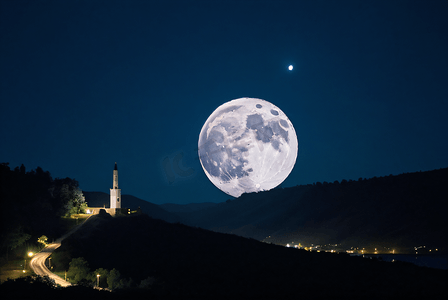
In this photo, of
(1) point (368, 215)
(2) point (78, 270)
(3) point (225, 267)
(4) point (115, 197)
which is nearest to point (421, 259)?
(1) point (368, 215)

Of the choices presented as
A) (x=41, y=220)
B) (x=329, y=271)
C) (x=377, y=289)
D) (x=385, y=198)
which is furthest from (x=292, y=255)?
(x=385, y=198)

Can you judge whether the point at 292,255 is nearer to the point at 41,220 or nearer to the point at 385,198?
the point at 41,220

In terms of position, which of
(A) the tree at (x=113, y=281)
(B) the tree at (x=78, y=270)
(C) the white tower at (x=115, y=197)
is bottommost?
(A) the tree at (x=113, y=281)

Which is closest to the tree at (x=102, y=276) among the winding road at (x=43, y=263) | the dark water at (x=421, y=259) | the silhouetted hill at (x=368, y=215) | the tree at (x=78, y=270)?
the tree at (x=78, y=270)

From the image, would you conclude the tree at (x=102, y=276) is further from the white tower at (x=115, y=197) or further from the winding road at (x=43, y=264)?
the white tower at (x=115, y=197)

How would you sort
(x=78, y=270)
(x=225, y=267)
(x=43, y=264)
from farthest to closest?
(x=225, y=267) → (x=43, y=264) → (x=78, y=270)

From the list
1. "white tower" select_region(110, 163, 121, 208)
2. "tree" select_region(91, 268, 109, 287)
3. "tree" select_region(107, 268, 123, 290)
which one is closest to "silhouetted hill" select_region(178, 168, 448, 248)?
"white tower" select_region(110, 163, 121, 208)

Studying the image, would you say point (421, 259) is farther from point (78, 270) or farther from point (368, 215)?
point (78, 270)

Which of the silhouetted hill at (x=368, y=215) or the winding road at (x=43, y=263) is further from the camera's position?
the silhouetted hill at (x=368, y=215)
